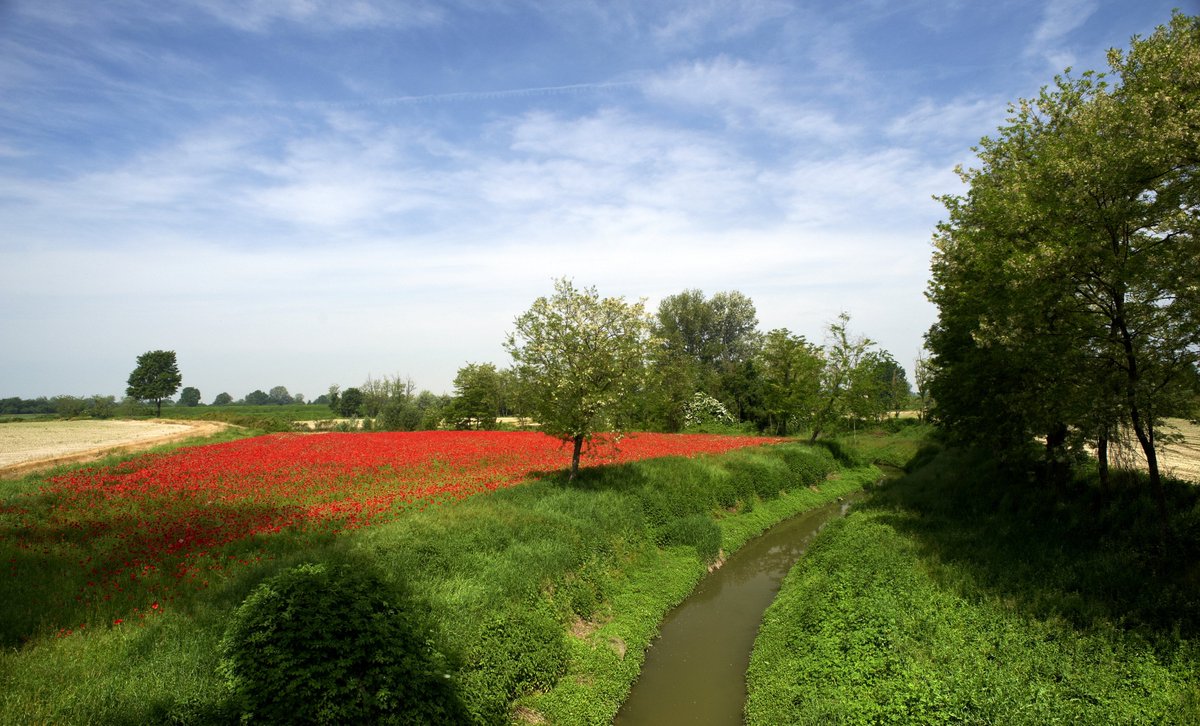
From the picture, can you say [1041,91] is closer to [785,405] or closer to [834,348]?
[834,348]

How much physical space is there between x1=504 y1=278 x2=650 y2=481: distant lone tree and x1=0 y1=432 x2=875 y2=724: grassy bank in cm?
282

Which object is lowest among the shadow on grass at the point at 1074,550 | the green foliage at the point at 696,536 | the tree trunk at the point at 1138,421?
the green foliage at the point at 696,536

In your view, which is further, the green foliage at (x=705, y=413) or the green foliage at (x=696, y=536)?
the green foliage at (x=705, y=413)

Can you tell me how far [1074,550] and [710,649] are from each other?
9.12m

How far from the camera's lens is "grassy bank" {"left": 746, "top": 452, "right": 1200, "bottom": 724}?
788 cm

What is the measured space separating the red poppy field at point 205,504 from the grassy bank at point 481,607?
470mm

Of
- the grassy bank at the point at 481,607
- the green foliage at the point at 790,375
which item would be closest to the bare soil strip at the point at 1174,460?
the grassy bank at the point at 481,607

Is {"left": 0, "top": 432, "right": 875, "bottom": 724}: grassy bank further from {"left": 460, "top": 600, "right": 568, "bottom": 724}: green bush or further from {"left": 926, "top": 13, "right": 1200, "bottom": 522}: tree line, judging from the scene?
{"left": 926, "top": 13, "right": 1200, "bottom": 522}: tree line

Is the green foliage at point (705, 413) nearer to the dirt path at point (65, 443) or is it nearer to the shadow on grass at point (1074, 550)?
the shadow on grass at point (1074, 550)

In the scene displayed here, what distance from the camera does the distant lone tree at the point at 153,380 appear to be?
84000mm

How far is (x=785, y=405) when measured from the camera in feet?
133

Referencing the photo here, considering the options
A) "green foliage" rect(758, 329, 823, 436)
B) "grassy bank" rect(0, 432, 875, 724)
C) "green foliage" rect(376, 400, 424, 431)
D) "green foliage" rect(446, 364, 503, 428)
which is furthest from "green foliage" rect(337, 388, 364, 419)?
"grassy bank" rect(0, 432, 875, 724)

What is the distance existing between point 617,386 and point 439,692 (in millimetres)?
12491

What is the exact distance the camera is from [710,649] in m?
13.0
